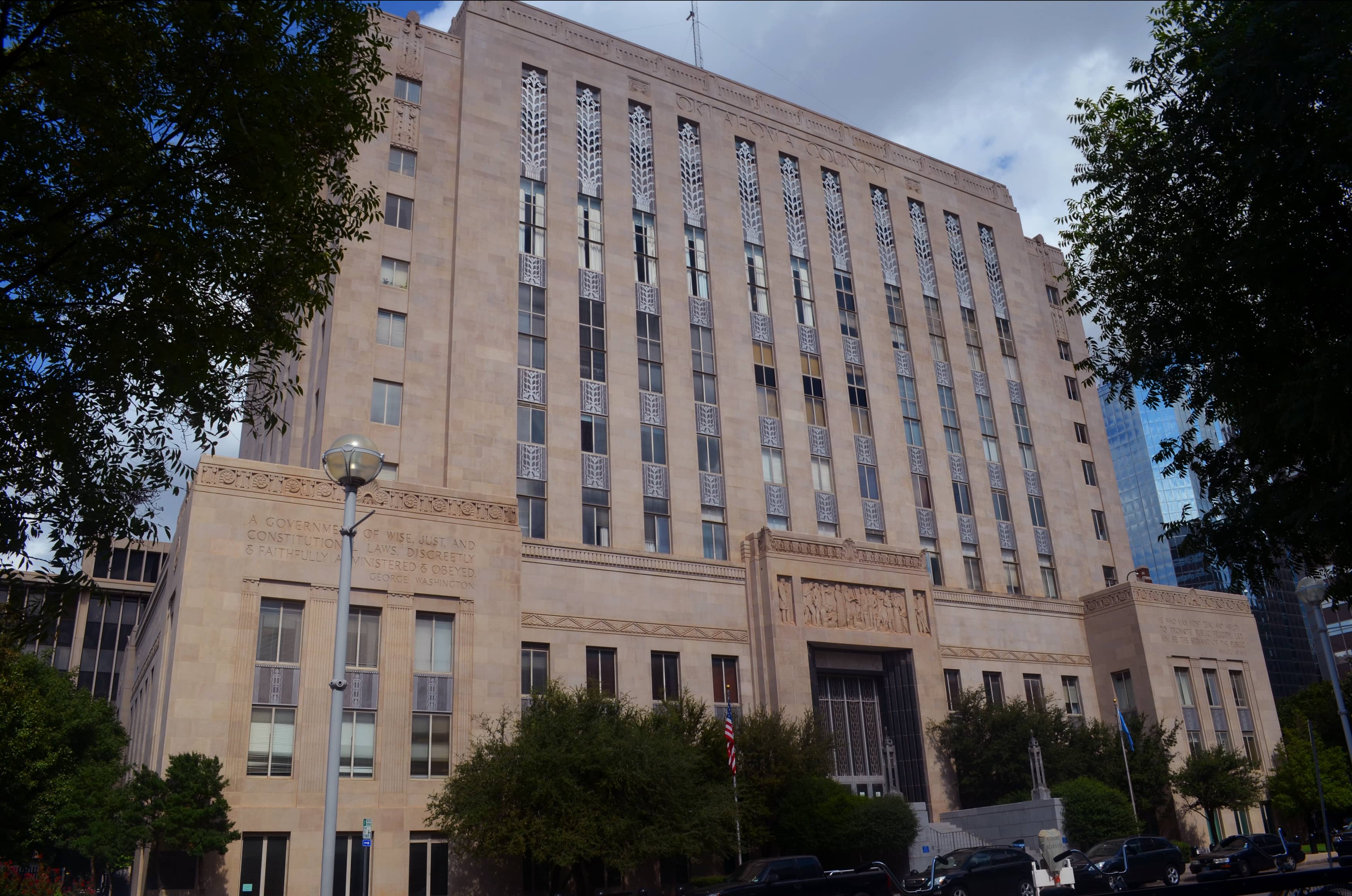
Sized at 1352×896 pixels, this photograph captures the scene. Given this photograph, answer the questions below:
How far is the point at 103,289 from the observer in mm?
14570

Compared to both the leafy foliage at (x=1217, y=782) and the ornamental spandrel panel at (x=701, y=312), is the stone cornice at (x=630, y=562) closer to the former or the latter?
the ornamental spandrel panel at (x=701, y=312)

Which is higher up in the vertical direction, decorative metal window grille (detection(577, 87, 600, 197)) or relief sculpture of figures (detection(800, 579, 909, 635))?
decorative metal window grille (detection(577, 87, 600, 197))

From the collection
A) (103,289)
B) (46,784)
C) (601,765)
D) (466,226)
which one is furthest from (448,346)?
(103,289)

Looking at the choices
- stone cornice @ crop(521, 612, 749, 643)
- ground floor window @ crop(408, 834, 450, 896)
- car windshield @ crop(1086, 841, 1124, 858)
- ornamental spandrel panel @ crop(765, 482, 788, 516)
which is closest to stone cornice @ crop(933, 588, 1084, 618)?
ornamental spandrel panel @ crop(765, 482, 788, 516)

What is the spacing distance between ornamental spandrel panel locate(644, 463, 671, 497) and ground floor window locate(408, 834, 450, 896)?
17.4 metres

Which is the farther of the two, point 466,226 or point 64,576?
point 466,226

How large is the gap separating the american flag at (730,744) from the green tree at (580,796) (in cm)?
117

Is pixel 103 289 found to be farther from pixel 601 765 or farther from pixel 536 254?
pixel 536 254

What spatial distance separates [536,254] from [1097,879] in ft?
109

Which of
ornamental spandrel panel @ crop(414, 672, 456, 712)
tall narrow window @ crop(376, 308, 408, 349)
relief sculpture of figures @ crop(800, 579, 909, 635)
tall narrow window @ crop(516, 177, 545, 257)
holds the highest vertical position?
tall narrow window @ crop(516, 177, 545, 257)

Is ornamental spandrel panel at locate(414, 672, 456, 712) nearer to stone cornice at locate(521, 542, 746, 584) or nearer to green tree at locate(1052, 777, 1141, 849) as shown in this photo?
stone cornice at locate(521, 542, 746, 584)

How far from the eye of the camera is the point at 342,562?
16.8 m

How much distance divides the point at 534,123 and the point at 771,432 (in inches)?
739

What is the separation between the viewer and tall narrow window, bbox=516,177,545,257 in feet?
157
